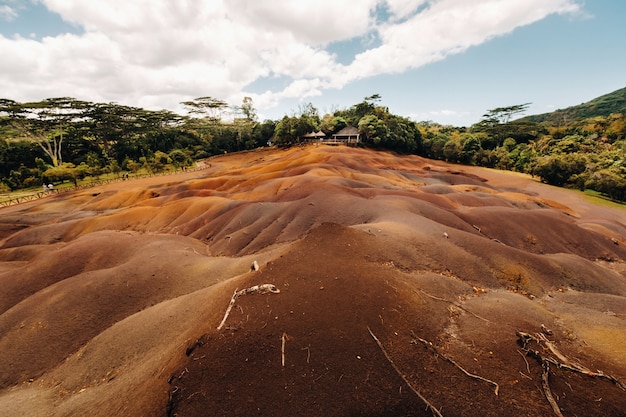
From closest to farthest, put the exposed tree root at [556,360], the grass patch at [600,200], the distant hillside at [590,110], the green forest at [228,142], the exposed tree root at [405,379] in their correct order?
the exposed tree root at [405,379] < the exposed tree root at [556,360] < the grass patch at [600,200] < the green forest at [228,142] < the distant hillside at [590,110]

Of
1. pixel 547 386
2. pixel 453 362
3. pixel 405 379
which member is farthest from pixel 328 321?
pixel 547 386

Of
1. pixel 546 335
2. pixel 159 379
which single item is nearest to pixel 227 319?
pixel 159 379

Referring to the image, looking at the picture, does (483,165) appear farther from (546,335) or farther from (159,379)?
(159,379)

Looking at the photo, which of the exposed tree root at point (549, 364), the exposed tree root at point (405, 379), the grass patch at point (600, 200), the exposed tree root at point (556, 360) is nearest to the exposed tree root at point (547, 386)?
the exposed tree root at point (549, 364)

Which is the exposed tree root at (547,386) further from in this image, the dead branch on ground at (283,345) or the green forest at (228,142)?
the green forest at (228,142)

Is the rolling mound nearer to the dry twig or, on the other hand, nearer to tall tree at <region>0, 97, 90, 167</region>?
the dry twig

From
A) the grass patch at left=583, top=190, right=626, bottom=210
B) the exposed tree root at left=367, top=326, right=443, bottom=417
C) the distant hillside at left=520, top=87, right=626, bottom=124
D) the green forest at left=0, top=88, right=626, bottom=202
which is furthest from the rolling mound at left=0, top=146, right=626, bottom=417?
the distant hillside at left=520, top=87, right=626, bottom=124
